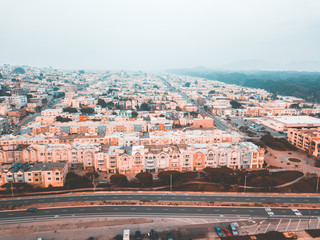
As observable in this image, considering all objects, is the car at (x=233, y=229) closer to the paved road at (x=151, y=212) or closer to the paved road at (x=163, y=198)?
the paved road at (x=151, y=212)

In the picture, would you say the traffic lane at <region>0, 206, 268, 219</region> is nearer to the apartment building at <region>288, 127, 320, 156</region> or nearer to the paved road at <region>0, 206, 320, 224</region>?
the paved road at <region>0, 206, 320, 224</region>

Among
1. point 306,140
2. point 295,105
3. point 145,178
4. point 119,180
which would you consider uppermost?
point 295,105

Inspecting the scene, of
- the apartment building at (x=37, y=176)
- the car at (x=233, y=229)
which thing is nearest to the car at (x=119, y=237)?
the car at (x=233, y=229)

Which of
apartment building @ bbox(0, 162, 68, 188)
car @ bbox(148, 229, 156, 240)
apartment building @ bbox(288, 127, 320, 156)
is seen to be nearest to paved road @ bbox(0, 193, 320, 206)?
apartment building @ bbox(0, 162, 68, 188)

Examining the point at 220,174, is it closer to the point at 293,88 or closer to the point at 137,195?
the point at 137,195

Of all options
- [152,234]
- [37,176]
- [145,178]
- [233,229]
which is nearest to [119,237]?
[152,234]

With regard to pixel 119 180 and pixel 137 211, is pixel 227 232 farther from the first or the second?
pixel 119 180
